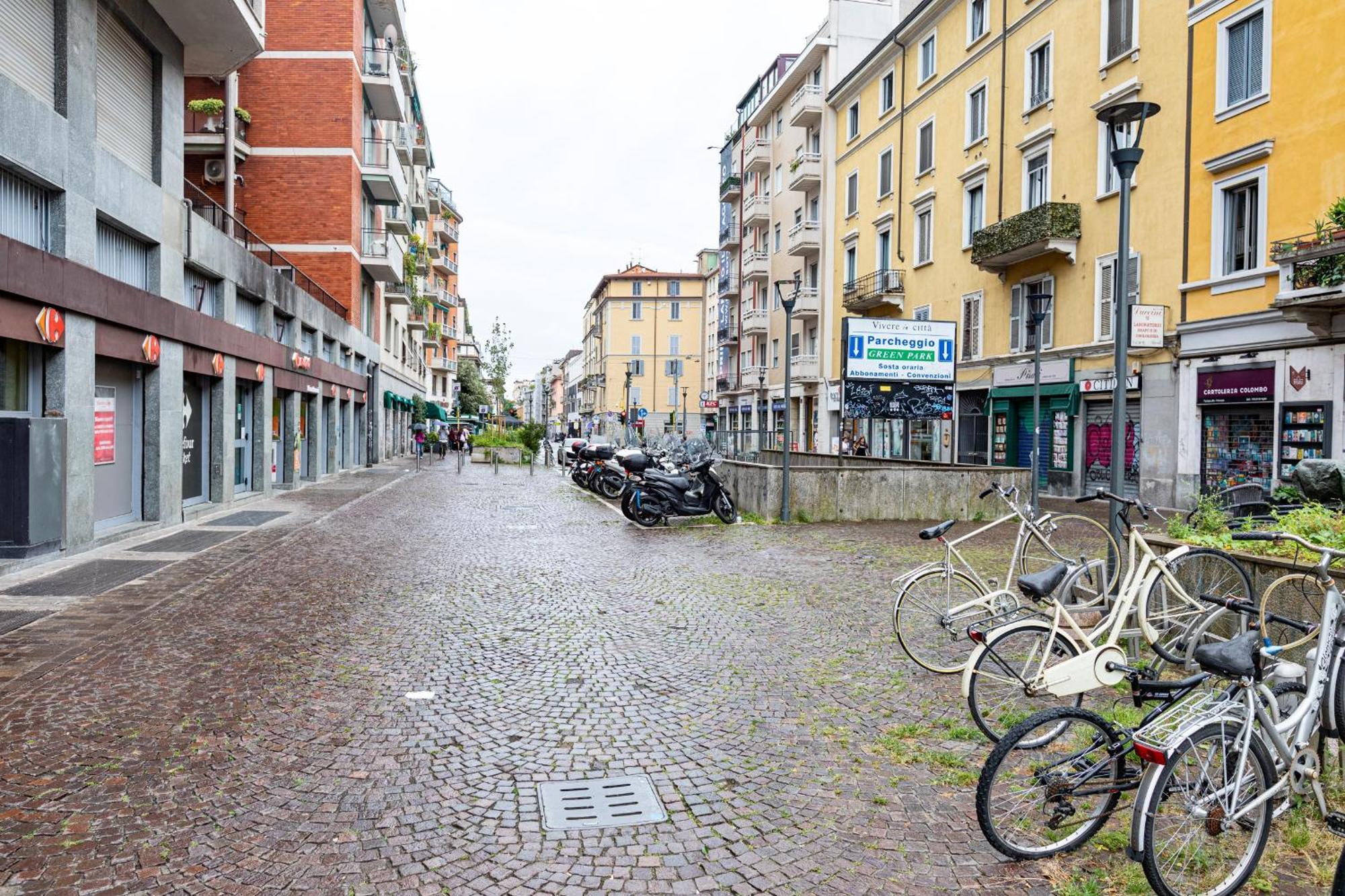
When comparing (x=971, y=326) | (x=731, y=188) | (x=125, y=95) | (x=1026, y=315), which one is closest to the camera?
(x=125, y=95)

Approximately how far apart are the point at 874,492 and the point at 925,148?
19233mm

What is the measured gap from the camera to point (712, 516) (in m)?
15.0

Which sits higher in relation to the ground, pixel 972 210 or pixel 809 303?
pixel 972 210

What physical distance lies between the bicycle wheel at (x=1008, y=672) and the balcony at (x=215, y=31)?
43.9ft

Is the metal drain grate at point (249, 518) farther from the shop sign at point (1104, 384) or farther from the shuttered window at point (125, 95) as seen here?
the shop sign at point (1104, 384)

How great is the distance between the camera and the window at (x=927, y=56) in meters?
28.9

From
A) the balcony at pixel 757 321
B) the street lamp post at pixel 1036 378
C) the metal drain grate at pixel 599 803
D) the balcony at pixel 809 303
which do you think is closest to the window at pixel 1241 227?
the street lamp post at pixel 1036 378

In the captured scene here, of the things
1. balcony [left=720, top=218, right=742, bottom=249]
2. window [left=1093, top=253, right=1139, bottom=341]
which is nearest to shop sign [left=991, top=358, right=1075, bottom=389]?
window [left=1093, top=253, right=1139, bottom=341]

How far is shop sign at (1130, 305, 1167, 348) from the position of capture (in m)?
7.77

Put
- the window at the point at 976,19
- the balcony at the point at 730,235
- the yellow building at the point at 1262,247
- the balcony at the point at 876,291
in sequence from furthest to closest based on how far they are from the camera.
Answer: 1. the balcony at the point at 730,235
2. the balcony at the point at 876,291
3. the window at the point at 976,19
4. the yellow building at the point at 1262,247

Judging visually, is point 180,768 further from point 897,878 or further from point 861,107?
point 861,107

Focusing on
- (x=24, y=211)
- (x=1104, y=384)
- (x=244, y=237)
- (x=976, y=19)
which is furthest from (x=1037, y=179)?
(x=24, y=211)

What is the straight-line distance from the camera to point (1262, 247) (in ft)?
52.5

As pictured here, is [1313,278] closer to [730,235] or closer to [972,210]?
[972,210]
